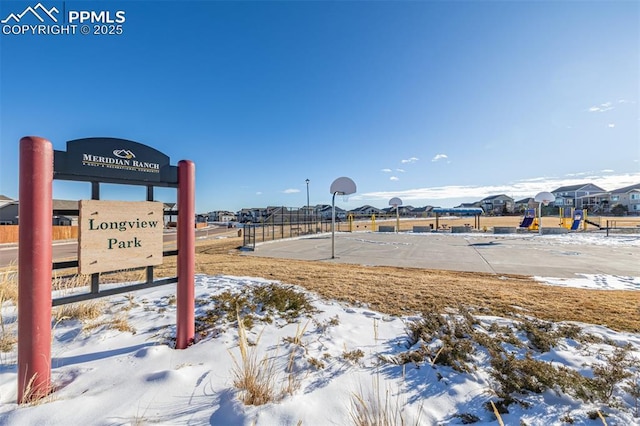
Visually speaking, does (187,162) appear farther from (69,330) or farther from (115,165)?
(69,330)

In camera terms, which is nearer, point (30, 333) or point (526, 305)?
point (30, 333)

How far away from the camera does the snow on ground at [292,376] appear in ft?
6.63

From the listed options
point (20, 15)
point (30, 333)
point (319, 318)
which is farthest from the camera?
point (20, 15)

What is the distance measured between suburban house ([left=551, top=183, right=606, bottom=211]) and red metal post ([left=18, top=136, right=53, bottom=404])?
336 feet

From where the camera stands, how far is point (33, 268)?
225 centimetres

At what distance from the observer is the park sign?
8.54 ft

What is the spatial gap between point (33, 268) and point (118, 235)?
73 centimetres

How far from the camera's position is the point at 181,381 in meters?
2.40

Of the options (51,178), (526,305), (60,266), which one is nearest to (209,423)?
(60,266)

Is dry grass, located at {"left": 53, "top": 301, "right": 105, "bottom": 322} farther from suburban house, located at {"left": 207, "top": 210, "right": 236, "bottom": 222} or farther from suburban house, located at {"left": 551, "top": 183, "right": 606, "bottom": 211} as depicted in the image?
suburban house, located at {"left": 207, "top": 210, "right": 236, "bottom": 222}

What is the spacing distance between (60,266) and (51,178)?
34.8 inches

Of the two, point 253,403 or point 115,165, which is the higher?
point 115,165

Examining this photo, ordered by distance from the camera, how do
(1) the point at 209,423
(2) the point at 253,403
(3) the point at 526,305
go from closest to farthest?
(1) the point at 209,423 < (2) the point at 253,403 < (3) the point at 526,305

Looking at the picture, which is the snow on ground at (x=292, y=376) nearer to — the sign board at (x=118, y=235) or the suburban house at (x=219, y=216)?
the sign board at (x=118, y=235)
